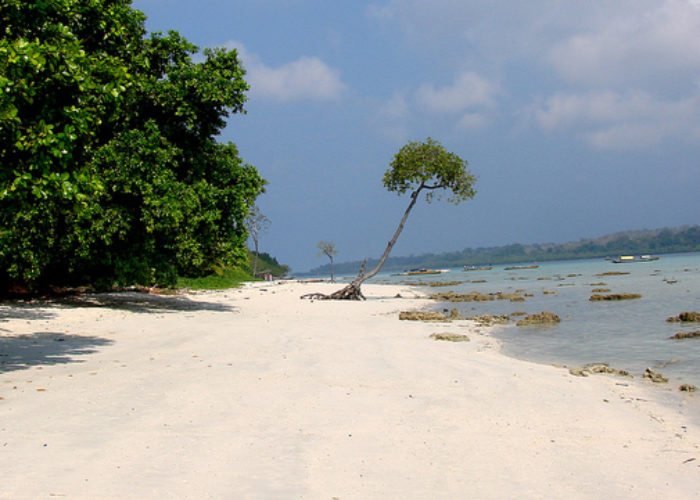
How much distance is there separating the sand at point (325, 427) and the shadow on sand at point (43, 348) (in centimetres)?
7

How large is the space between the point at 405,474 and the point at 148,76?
19167mm

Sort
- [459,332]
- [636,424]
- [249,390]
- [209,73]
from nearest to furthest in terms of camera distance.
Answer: [636,424] → [249,390] → [459,332] → [209,73]

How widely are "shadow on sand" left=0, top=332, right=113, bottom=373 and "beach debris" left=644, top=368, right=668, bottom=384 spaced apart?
33.8ft

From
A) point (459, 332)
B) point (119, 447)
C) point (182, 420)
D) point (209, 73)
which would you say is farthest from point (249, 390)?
point (209, 73)

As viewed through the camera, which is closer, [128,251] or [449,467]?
[449,467]

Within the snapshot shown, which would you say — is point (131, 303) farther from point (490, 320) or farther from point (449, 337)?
point (490, 320)

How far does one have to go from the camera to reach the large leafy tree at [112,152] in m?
7.94

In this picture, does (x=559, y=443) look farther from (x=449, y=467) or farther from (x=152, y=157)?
(x=152, y=157)

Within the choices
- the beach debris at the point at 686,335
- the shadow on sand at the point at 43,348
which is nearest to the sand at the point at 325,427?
the shadow on sand at the point at 43,348

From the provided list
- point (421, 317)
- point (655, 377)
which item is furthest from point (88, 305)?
point (655, 377)

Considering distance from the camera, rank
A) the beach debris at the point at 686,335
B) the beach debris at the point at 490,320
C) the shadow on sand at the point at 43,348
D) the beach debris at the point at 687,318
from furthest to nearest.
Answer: the beach debris at the point at 490,320, the beach debris at the point at 687,318, the beach debris at the point at 686,335, the shadow on sand at the point at 43,348

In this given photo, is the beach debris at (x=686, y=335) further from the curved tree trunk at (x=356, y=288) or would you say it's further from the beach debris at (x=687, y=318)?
the curved tree trunk at (x=356, y=288)

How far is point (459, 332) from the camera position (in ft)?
50.9

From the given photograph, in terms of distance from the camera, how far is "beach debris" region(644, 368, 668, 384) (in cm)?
863
